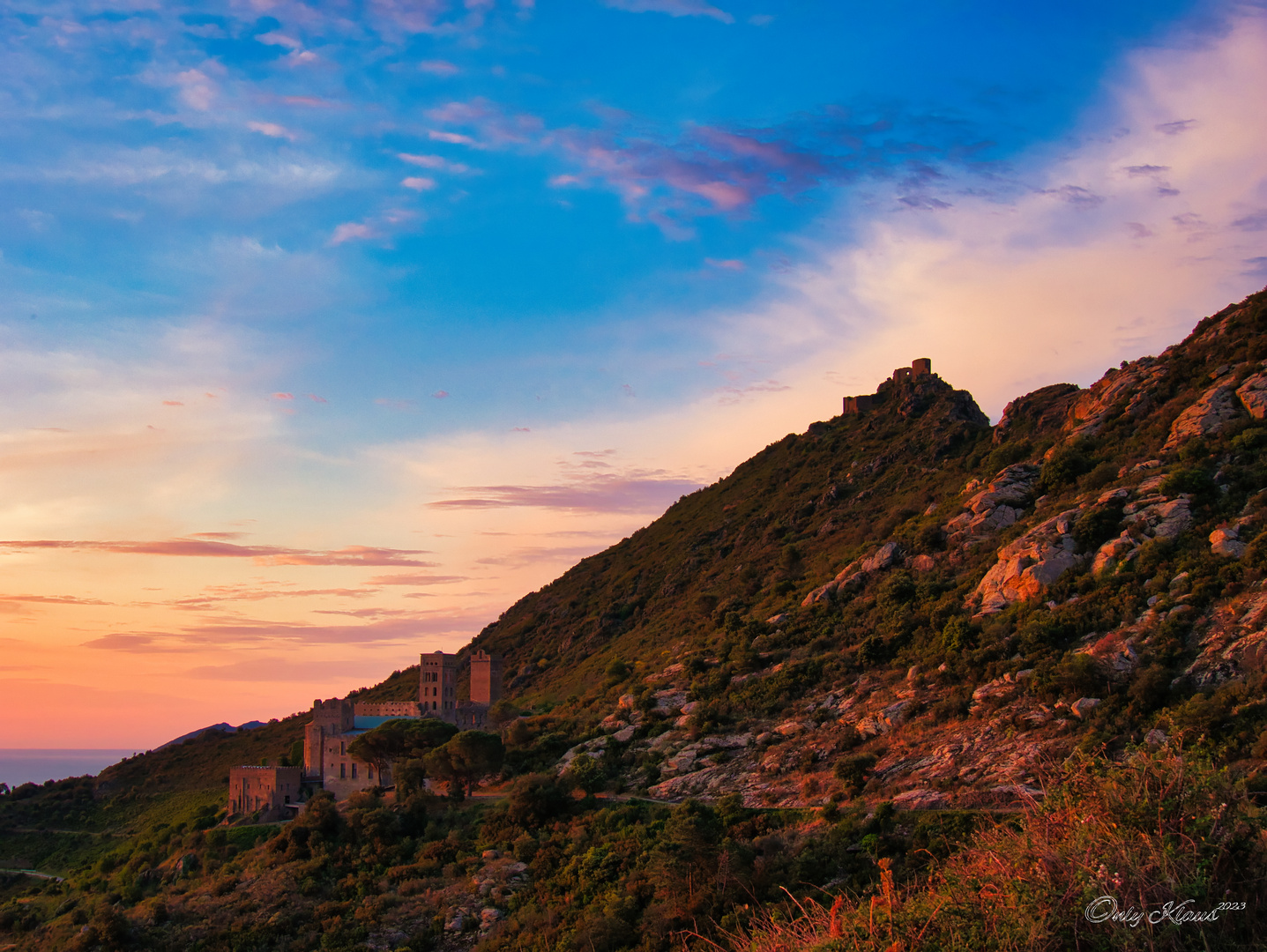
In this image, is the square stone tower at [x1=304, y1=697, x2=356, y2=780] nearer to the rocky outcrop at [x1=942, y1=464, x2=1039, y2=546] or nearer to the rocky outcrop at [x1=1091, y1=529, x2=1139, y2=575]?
the rocky outcrop at [x1=942, y1=464, x2=1039, y2=546]

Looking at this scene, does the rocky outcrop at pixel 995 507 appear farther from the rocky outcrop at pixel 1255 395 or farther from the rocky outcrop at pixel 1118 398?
the rocky outcrop at pixel 1255 395

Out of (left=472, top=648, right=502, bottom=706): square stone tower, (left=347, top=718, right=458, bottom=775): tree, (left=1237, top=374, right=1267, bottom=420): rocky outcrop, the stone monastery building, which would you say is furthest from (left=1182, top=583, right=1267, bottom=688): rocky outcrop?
(left=472, top=648, right=502, bottom=706): square stone tower

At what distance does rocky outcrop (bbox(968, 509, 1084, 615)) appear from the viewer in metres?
42.9

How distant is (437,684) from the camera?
75.9 meters

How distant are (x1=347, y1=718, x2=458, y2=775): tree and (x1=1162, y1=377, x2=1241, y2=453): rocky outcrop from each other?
4542cm

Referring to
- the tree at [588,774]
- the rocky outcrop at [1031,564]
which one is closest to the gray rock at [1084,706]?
the rocky outcrop at [1031,564]

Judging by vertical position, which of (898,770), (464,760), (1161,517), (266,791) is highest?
Result: (1161,517)

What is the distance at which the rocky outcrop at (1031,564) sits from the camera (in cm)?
4294

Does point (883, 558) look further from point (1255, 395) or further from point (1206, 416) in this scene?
point (1255, 395)

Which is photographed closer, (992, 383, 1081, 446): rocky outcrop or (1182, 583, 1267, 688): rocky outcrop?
(1182, 583, 1267, 688): rocky outcrop

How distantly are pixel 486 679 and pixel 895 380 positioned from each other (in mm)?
63784

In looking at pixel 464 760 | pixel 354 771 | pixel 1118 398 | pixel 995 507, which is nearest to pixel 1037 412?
pixel 1118 398

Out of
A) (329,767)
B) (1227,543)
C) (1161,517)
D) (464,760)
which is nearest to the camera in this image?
(1227,543)

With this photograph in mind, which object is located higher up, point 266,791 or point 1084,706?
point 1084,706
